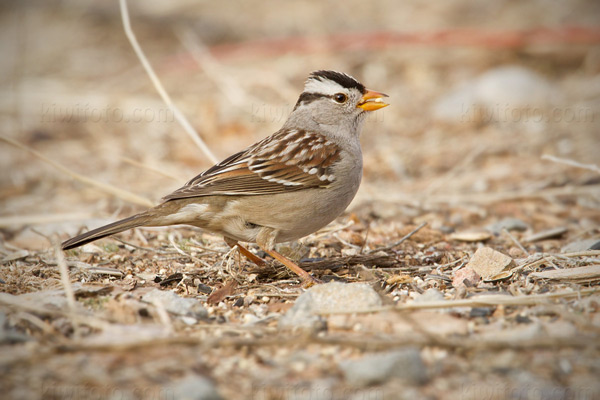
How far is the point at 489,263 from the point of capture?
12.4 feet

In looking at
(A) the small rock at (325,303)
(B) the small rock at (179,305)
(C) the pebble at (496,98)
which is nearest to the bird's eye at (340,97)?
(A) the small rock at (325,303)

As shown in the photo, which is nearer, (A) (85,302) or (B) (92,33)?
(A) (85,302)

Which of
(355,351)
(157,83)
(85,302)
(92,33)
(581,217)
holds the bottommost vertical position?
(581,217)

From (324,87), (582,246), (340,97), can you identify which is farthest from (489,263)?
(324,87)

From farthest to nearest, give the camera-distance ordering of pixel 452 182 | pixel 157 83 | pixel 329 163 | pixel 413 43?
1. pixel 413 43
2. pixel 452 182
3. pixel 157 83
4. pixel 329 163

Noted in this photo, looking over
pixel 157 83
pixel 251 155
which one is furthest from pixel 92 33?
pixel 251 155

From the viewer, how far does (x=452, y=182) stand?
6211 mm

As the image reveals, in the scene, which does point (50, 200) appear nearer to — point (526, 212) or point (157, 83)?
point (157, 83)

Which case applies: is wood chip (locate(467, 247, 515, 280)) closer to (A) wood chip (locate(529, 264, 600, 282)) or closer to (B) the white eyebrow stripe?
(A) wood chip (locate(529, 264, 600, 282))

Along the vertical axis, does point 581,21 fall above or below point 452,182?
above

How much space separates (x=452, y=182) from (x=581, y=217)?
1233mm

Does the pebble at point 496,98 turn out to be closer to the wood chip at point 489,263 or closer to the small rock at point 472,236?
the small rock at point 472,236

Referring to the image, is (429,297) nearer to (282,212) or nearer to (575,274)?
(575,274)

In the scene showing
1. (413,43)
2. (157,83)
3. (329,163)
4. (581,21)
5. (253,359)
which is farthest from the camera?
(581,21)
